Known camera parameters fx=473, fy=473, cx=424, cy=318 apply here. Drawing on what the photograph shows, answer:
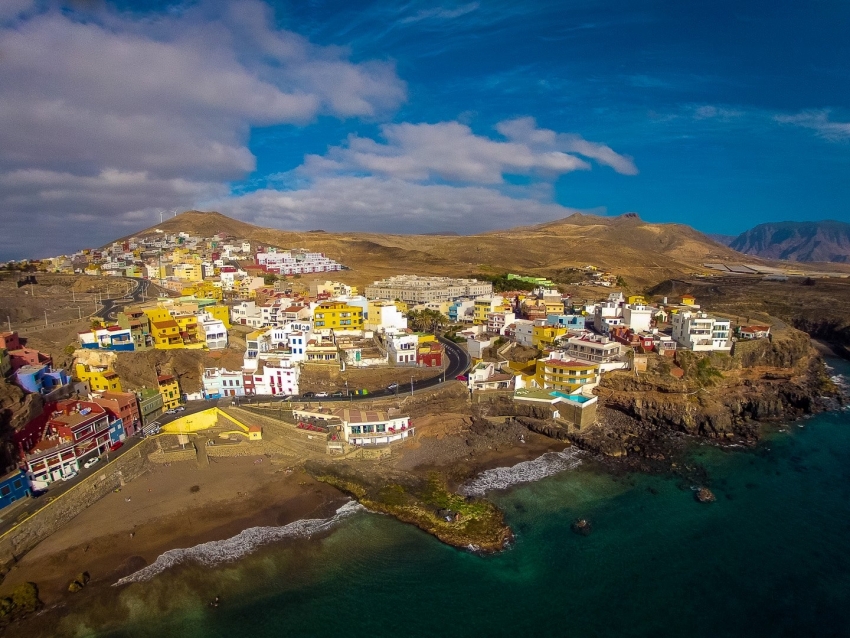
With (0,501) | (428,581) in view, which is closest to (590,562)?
(428,581)

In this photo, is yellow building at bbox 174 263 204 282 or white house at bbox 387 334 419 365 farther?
yellow building at bbox 174 263 204 282

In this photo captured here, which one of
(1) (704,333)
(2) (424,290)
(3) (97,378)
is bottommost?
(3) (97,378)

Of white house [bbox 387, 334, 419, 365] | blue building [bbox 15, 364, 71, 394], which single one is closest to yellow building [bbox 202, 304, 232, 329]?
blue building [bbox 15, 364, 71, 394]

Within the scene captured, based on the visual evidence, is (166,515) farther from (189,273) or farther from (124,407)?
(189,273)

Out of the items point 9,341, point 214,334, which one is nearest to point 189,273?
point 214,334

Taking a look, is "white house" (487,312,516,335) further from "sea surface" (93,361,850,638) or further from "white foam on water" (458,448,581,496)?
"sea surface" (93,361,850,638)
